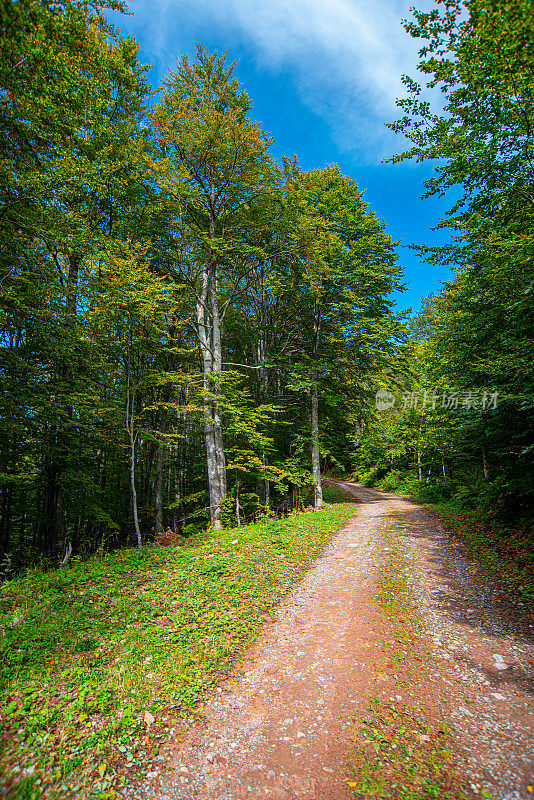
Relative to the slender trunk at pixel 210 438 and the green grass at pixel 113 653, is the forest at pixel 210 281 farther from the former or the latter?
the green grass at pixel 113 653

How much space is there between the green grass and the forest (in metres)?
3.09

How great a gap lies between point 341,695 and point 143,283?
9864mm

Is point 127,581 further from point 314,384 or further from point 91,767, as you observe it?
point 314,384

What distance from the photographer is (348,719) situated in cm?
339

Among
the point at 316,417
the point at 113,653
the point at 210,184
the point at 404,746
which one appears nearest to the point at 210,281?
the point at 210,184

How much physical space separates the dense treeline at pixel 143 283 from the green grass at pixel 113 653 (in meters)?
3.31

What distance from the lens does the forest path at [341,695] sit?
2756 millimetres

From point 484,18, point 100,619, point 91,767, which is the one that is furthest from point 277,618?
point 484,18

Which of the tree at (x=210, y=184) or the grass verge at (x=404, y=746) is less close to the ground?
the tree at (x=210, y=184)

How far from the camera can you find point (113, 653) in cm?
426

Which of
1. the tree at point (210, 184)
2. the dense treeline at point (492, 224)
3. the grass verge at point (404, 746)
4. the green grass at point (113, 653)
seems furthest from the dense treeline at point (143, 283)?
the grass verge at point (404, 746)

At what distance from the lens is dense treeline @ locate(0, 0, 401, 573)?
801 centimetres

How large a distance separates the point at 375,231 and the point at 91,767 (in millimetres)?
18366

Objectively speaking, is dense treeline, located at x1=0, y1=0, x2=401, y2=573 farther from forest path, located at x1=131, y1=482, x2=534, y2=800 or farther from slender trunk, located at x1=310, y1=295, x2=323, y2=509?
forest path, located at x1=131, y1=482, x2=534, y2=800
